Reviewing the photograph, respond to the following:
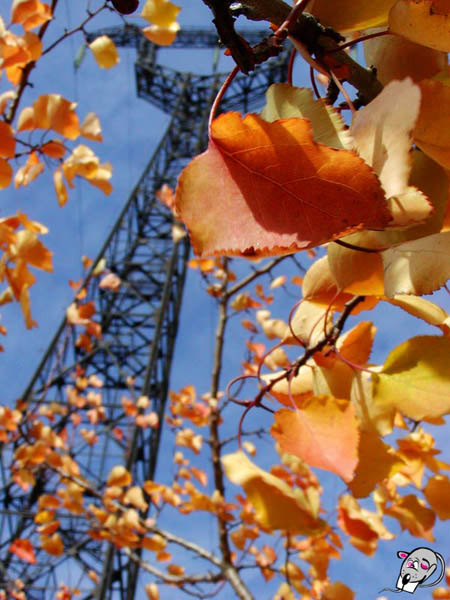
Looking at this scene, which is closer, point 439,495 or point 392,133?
point 392,133

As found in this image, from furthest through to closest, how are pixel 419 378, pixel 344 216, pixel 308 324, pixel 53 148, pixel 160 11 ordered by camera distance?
pixel 53 148 < pixel 160 11 < pixel 308 324 < pixel 419 378 < pixel 344 216

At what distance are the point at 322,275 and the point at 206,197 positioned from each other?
0.45 ft

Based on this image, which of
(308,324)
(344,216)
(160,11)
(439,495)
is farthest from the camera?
(160,11)

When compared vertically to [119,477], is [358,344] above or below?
below

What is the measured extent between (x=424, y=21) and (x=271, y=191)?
72 mm

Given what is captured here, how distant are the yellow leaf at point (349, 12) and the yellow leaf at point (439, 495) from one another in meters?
0.40

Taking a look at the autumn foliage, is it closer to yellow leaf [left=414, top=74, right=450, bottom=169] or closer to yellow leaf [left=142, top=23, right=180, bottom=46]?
yellow leaf [left=414, top=74, right=450, bottom=169]

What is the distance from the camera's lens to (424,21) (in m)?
0.17

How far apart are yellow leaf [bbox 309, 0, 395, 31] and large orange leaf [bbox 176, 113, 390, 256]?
65mm

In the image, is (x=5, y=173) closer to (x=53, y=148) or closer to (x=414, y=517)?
(x=53, y=148)

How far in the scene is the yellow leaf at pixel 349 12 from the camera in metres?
0.20

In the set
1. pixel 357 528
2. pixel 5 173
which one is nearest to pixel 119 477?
pixel 357 528

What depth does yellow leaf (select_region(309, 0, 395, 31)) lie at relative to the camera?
0.20 metres

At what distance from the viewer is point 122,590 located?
2.66 metres
